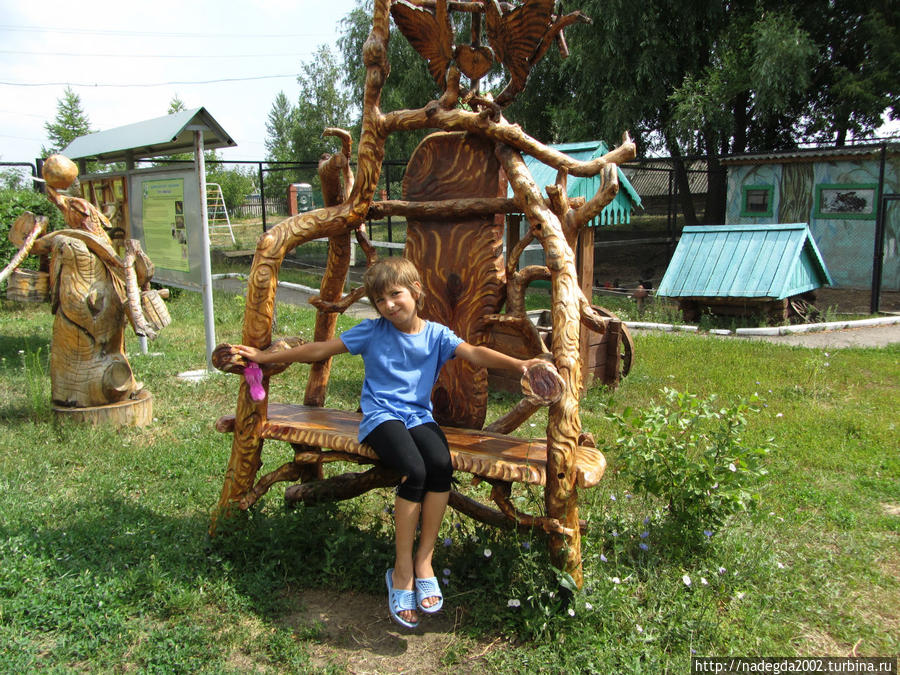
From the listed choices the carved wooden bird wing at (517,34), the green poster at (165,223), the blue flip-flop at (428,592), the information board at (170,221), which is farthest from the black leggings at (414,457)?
the green poster at (165,223)

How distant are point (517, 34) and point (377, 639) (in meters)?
2.61

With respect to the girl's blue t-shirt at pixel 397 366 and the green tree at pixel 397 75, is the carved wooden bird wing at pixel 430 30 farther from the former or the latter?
the green tree at pixel 397 75

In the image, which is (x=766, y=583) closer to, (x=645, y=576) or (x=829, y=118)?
(x=645, y=576)

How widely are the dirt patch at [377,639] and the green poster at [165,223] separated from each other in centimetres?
427

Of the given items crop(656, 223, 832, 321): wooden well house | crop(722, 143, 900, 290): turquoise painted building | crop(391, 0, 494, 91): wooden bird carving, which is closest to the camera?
crop(391, 0, 494, 91): wooden bird carving

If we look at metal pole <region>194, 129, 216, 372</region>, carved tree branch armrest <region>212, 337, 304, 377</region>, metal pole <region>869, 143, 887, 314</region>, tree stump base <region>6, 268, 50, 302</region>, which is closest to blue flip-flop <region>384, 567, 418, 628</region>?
carved tree branch armrest <region>212, 337, 304, 377</region>

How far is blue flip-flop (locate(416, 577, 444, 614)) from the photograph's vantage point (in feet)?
8.25

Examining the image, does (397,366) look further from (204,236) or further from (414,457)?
(204,236)

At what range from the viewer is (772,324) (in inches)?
350

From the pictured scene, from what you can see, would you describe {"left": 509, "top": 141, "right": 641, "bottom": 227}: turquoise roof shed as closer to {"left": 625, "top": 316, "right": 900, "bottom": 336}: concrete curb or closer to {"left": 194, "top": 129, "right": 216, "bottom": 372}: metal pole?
{"left": 625, "top": 316, "right": 900, "bottom": 336}: concrete curb

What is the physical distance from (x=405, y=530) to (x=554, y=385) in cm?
79

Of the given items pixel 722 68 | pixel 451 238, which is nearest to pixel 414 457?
pixel 451 238

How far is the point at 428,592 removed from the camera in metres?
2.54

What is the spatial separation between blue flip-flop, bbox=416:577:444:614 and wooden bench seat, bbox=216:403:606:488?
1.39 ft
